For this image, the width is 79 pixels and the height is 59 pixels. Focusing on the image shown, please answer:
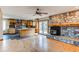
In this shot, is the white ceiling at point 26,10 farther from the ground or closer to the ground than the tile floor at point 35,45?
farther from the ground

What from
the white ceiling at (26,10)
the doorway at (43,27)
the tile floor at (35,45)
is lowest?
the tile floor at (35,45)

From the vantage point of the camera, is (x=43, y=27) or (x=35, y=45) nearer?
(x=35, y=45)

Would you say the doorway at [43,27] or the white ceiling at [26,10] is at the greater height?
the white ceiling at [26,10]

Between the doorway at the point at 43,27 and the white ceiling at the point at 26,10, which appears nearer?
the white ceiling at the point at 26,10

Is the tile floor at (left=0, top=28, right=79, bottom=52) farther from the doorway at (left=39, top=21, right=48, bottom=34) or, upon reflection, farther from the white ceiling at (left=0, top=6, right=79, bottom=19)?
the white ceiling at (left=0, top=6, right=79, bottom=19)

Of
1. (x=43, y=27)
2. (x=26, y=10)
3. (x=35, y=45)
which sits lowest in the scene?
(x=35, y=45)

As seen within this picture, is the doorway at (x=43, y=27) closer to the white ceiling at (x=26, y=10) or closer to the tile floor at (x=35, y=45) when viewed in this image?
the tile floor at (x=35, y=45)

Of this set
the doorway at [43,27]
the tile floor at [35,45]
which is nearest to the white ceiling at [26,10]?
the doorway at [43,27]

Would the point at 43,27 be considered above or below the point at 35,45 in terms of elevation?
above

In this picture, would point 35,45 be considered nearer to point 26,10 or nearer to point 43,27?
point 43,27

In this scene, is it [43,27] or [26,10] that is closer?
[26,10]

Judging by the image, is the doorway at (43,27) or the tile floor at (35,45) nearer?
the tile floor at (35,45)

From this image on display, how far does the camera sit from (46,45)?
2424 mm

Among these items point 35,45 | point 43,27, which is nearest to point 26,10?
point 43,27
